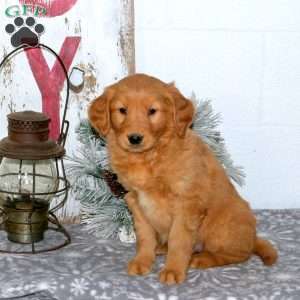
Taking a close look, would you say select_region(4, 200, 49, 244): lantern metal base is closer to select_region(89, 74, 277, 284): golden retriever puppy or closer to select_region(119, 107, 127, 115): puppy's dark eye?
select_region(89, 74, 277, 284): golden retriever puppy

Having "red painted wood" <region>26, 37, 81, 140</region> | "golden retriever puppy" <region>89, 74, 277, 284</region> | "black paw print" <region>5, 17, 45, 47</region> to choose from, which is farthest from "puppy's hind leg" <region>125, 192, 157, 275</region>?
"black paw print" <region>5, 17, 45, 47</region>

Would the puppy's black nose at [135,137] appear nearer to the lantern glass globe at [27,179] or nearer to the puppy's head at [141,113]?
the puppy's head at [141,113]

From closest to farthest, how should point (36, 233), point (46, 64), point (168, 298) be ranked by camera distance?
point (168, 298) → point (36, 233) → point (46, 64)

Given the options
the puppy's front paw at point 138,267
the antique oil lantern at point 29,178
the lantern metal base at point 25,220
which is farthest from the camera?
the lantern metal base at point 25,220

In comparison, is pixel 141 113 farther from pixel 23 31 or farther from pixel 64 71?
pixel 23 31

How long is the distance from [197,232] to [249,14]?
990mm

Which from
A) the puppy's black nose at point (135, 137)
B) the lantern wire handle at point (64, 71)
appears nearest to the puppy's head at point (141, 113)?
the puppy's black nose at point (135, 137)

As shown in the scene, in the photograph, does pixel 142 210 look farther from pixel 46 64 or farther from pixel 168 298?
pixel 46 64

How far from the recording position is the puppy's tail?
229cm

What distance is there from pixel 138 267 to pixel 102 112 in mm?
486

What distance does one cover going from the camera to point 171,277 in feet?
6.94

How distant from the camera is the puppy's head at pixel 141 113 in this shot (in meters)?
2.08

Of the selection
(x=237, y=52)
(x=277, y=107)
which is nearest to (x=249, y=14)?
(x=237, y=52)

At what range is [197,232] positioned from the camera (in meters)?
2.26
